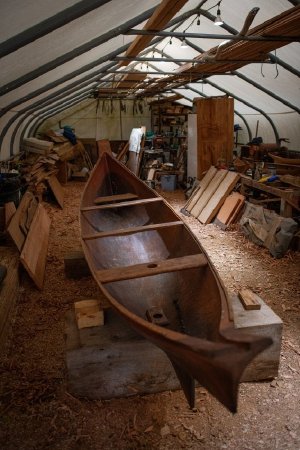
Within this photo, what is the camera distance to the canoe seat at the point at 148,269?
264 cm

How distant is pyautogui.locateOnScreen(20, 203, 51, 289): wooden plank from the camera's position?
174 inches

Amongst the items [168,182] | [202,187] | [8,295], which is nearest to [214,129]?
[202,187]

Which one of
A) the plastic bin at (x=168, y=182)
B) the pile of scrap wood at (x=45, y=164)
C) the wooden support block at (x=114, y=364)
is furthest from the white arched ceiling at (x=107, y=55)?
the plastic bin at (x=168, y=182)

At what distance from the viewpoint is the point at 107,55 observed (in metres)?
5.87

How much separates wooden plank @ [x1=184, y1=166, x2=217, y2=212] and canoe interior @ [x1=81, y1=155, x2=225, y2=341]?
2.80 m

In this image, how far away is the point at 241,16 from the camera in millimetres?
6078

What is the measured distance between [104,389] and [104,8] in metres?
3.74

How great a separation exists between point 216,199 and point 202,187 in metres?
0.81

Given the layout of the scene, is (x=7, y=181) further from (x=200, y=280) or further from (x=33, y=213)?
(x=200, y=280)

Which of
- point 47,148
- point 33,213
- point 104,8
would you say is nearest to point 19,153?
point 47,148

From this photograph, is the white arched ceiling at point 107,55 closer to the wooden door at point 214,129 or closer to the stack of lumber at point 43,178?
the stack of lumber at point 43,178

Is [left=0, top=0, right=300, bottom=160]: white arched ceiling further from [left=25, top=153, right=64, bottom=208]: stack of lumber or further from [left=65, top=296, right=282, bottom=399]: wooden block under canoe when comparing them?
[left=65, top=296, right=282, bottom=399]: wooden block under canoe

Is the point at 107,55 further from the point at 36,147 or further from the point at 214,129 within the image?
the point at 36,147

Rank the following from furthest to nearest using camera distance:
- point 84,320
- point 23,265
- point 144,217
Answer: point 144,217, point 23,265, point 84,320
